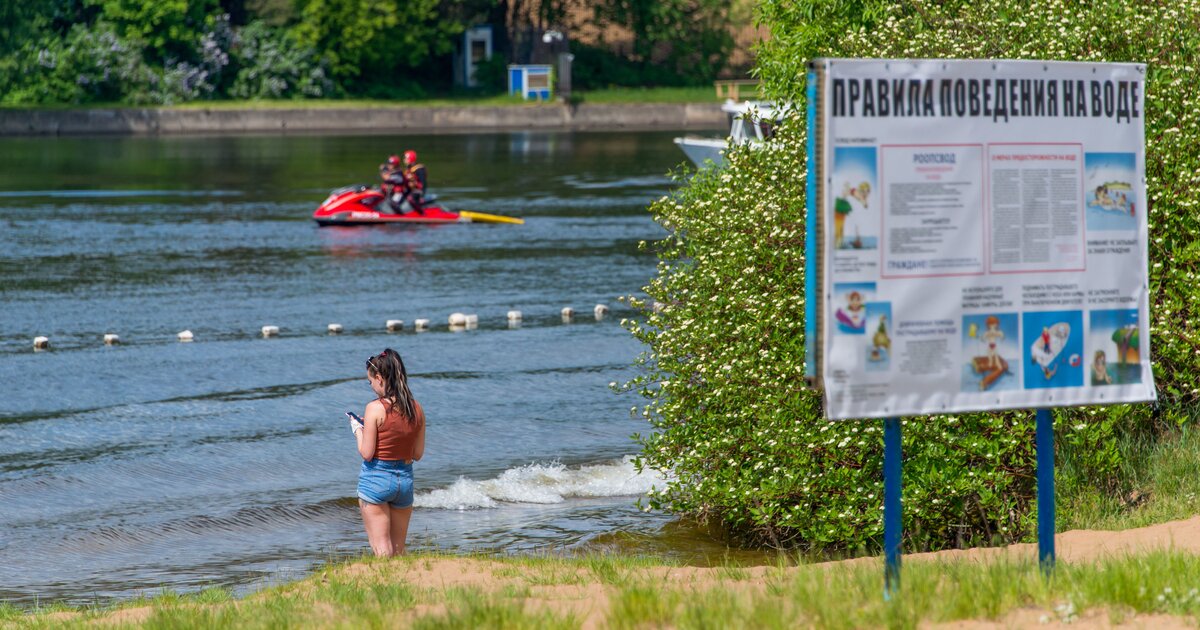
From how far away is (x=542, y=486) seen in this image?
13.4 metres

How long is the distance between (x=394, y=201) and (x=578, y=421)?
18270mm

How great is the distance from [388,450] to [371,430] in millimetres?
177

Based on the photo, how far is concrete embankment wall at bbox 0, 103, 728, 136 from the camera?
6525 centimetres

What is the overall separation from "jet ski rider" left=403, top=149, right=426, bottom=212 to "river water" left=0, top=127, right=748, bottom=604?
40.5 inches

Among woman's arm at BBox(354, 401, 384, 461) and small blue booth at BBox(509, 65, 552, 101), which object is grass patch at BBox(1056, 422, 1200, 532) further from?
small blue booth at BBox(509, 65, 552, 101)

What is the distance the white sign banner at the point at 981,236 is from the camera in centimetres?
615

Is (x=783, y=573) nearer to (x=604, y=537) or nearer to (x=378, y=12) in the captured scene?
(x=604, y=537)

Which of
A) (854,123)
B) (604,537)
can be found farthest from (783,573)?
(604,537)

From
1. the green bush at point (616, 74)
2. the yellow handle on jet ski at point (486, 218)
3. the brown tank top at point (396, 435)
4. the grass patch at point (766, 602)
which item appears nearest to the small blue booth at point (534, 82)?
the green bush at point (616, 74)

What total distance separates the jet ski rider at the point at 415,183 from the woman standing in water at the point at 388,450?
2357 cm

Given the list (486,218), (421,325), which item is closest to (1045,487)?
(421,325)

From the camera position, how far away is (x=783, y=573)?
7.46 m

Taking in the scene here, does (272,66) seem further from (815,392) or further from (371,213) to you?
(815,392)

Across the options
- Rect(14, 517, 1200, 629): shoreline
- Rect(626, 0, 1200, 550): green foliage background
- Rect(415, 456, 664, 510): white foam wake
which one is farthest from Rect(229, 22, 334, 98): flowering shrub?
Rect(14, 517, 1200, 629): shoreline
